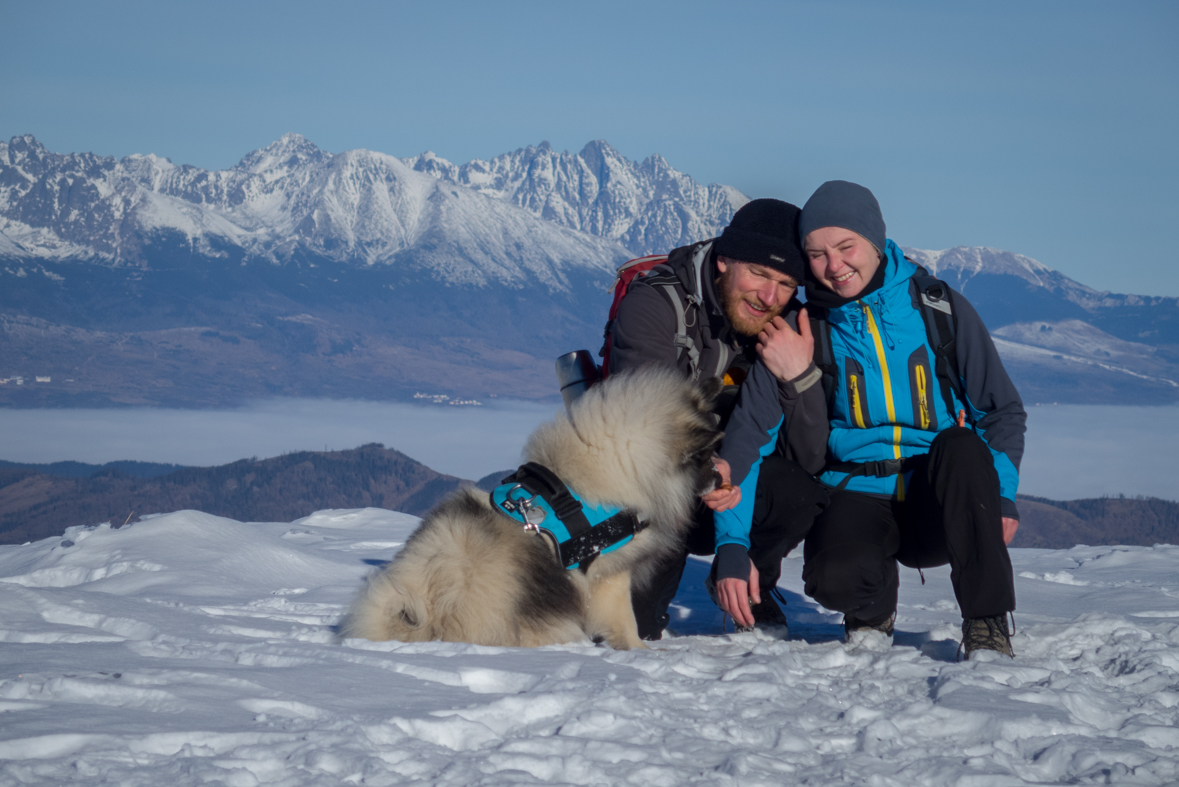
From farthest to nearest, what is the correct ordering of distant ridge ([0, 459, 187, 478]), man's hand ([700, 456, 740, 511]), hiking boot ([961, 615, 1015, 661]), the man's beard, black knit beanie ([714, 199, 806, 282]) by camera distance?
1. distant ridge ([0, 459, 187, 478])
2. the man's beard
3. black knit beanie ([714, 199, 806, 282])
4. man's hand ([700, 456, 740, 511])
5. hiking boot ([961, 615, 1015, 661])

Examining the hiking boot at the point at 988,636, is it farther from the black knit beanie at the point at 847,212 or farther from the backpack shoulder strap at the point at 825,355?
the black knit beanie at the point at 847,212

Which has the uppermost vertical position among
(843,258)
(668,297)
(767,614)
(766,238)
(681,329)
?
(766,238)

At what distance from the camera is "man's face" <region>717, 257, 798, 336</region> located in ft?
10.7

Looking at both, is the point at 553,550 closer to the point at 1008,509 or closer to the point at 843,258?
the point at 843,258

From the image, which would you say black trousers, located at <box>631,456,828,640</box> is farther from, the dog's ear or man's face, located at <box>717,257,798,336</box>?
man's face, located at <box>717,257,798,336</box>

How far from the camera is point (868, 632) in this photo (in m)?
3.15

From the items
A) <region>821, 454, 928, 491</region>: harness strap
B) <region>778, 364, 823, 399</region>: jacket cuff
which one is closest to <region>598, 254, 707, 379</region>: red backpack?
<region>778, 364, 823, 399</region>: jacket cuff

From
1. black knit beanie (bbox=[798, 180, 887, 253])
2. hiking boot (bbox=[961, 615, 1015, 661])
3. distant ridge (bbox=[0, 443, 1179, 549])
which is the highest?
black knit beanie (bbox=[798, 180, 887, 253])

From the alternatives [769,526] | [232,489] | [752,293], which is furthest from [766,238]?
[232,489]

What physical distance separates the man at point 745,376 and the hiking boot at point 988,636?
2.45 feet

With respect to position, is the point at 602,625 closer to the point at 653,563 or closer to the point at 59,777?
the point at 653,563

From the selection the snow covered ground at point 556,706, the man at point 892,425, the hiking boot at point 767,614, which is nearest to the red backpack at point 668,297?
the man at point 892,425

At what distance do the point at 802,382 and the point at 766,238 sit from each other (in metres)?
0.63

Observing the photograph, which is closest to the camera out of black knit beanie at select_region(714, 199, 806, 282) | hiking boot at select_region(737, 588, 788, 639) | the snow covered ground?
the snow covered ground
